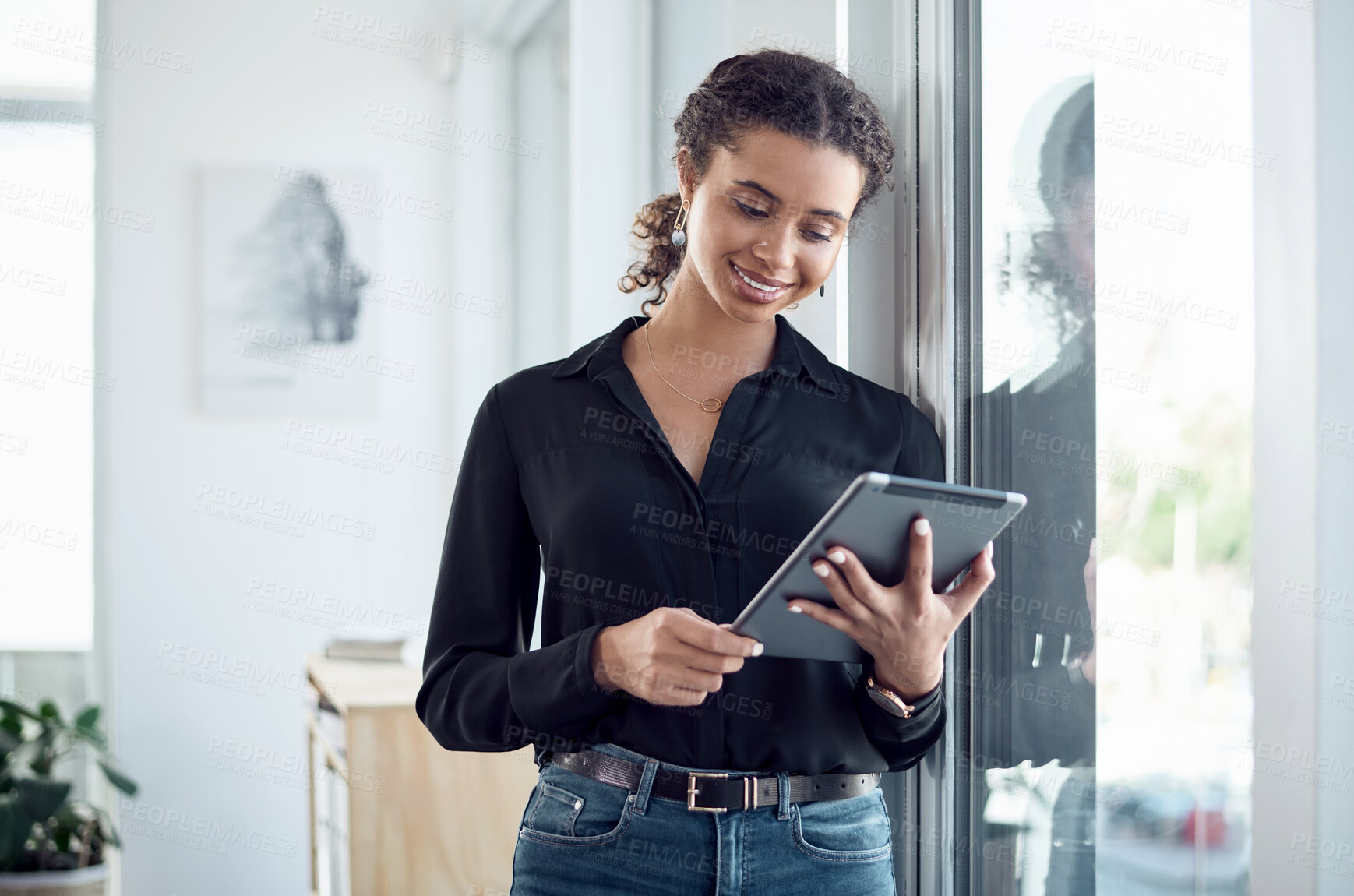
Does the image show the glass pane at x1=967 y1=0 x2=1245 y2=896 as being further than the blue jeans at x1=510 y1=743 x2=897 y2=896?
No

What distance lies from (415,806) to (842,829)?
54.3 inches

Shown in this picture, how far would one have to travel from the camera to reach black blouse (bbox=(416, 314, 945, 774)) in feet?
3.72

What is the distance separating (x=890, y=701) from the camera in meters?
1.12

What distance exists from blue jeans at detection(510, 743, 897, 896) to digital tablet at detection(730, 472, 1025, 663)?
0.22 metres

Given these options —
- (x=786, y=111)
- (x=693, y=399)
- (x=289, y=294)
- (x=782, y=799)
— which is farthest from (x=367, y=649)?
(x=786, y=111)

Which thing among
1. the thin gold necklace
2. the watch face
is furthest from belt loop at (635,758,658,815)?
the thin gold necklace

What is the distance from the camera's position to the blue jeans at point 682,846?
3.61 feet

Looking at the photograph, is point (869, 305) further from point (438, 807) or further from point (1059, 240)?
point (438, 807)

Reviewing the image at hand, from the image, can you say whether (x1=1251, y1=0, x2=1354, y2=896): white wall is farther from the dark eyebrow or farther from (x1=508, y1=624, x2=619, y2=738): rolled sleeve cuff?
(x1=508, y1=624, x2=619, y2=738): rolled sleeve cuff

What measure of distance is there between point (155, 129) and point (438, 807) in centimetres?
232

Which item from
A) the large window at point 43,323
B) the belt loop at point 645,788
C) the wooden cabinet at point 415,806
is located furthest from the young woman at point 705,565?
the large window at point 43,323

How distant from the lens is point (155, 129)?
3.34 metres

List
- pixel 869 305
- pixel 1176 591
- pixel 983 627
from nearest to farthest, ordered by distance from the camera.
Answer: pixel 1176 591
pixel 983 627
pixel 869 305

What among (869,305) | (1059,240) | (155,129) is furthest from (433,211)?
(1059,240)
